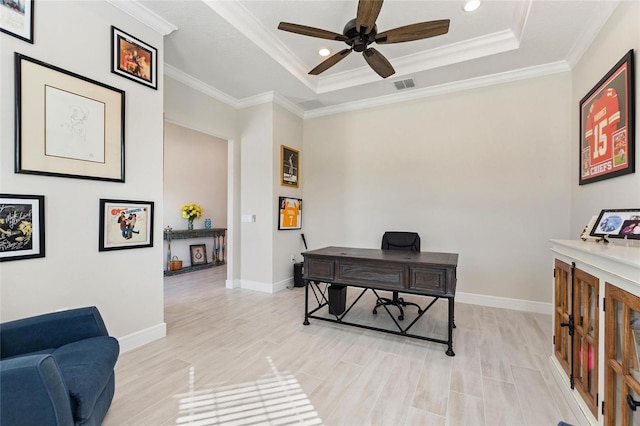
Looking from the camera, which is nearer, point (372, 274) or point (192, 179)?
point (372, 274)

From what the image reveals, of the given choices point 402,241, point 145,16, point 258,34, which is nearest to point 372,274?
point 402,241

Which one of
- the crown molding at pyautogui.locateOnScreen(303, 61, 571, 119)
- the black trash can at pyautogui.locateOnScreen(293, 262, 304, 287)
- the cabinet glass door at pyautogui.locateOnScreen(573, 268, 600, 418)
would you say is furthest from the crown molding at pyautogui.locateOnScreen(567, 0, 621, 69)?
the black trash can at pyautogui.locateOnScreen(293, 262, 304, 287)

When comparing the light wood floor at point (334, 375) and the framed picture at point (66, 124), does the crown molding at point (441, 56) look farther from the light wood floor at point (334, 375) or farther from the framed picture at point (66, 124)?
the light wood floor at point (334, 375)

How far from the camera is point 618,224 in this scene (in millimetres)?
1905

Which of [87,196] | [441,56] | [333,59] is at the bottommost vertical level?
[87,196]

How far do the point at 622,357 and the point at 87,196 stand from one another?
3.45 m

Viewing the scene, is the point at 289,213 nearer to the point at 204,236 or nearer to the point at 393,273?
the point at 393,273

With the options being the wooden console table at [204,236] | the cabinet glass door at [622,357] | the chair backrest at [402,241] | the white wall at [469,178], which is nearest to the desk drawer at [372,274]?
the chair backrest at [402,241]

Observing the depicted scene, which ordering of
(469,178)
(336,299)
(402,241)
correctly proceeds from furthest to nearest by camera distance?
(469,178), (402,241), (336,299)

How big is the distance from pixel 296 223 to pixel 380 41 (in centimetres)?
318

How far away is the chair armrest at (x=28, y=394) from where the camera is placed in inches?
43.8

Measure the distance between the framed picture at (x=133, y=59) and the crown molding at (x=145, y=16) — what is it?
19 cm

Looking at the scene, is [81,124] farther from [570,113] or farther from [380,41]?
[570,113]

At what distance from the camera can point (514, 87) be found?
144 inches
